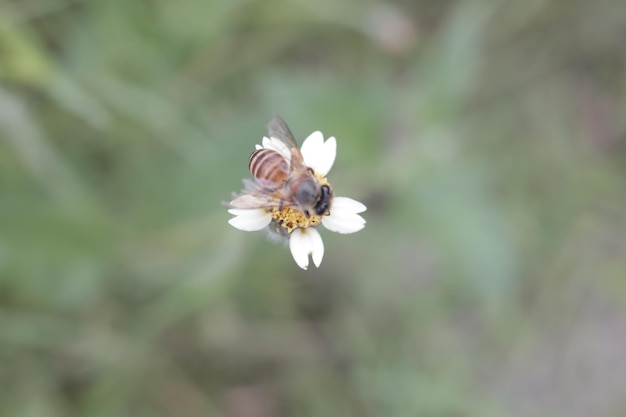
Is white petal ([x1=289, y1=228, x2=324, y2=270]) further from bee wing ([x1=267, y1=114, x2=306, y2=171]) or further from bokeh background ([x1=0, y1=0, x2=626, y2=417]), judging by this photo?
bokeh background ([x1=0, y1=0, x2=626, y2=417])

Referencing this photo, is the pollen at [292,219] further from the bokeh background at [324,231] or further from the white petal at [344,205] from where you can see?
the bokeh background at [324,231]

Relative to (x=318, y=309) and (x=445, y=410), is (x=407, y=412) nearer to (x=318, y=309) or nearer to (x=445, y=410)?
(x=445, y=410)

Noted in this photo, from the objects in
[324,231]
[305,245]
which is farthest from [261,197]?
[324,231]

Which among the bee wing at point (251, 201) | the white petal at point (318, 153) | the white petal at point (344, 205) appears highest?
the white petal at point (318, 153)

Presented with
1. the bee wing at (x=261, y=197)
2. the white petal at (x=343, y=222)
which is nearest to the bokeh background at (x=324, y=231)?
the bee wing at (x=261, y=197)

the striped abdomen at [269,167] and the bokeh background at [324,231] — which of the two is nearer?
the striped abdomen at [269,167]

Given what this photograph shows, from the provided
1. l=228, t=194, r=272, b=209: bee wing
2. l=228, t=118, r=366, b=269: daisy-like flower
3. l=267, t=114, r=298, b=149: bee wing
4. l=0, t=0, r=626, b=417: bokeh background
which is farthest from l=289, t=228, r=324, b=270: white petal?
l=0, t=0, r=626, b=417: bokeh background

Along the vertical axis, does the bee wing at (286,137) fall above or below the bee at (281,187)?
above
